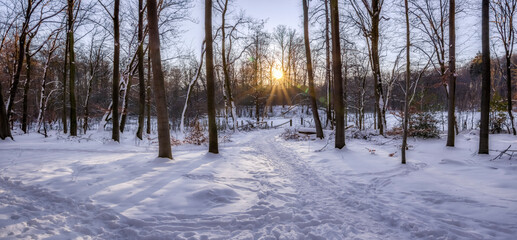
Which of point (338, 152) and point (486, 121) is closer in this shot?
point (486, 121)

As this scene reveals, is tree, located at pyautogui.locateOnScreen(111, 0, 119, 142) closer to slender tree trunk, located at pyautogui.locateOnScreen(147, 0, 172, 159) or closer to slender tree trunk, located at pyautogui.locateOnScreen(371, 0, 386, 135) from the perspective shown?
slender tree trunk, located at pyautogui.locateOnScreen(147, 0, 172, 159)

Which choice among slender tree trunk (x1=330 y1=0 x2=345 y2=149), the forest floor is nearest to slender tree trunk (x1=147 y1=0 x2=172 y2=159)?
the forest floor

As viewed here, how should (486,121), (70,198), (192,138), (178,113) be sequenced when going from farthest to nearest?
(178,113) → (192,138) → (486,121) → (70,198)

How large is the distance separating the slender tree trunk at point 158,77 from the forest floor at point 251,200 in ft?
1.94

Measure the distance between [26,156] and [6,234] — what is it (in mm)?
5797

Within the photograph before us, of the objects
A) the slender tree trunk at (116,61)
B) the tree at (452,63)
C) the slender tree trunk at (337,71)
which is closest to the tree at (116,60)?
the slender tree trunk at (116,61)

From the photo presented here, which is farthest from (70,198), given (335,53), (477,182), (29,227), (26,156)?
(335,53)

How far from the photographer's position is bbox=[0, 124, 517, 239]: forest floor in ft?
9.78

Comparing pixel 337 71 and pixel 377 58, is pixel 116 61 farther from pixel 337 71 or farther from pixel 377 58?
pixel 377 58

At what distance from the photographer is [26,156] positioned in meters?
6.81

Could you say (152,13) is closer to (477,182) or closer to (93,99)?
(477,182)

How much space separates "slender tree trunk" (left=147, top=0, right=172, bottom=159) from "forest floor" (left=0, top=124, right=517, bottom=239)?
0.59 m

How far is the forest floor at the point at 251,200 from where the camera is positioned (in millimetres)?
2980

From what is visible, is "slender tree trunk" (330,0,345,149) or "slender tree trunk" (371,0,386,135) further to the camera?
"slender tree trunk" (371,0,386,135)
